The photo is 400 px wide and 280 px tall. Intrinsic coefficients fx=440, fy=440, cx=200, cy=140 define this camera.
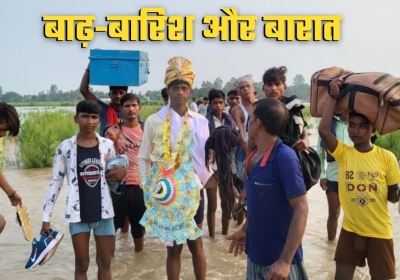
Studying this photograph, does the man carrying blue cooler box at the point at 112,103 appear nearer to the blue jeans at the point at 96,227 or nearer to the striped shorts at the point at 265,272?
the blue jeans at the point at 96,227

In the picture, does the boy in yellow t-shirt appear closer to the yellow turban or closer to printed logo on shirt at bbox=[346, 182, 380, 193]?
printed logo on shirt at bbox=[346, 182, 380, 193]

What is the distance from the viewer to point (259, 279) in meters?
2.59

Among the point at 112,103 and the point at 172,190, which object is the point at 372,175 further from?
the point at 112,103

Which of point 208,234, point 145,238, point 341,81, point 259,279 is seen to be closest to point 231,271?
point 208,234

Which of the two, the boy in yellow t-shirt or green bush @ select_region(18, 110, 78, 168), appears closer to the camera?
the boy in yellow t-shirt

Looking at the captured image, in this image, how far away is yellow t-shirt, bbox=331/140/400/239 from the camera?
3.16 metres

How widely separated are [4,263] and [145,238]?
5.44ft

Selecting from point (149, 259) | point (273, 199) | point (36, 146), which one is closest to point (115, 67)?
point (149, 259)

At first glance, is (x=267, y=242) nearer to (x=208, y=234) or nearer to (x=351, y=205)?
(x=351, y=205)

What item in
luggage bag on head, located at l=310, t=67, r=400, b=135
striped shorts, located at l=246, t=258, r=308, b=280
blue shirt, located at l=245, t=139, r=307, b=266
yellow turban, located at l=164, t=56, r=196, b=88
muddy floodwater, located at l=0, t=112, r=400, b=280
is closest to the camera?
blue shirt, located at l=245, t=139, r=307, b=266

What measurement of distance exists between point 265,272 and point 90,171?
1.65 m

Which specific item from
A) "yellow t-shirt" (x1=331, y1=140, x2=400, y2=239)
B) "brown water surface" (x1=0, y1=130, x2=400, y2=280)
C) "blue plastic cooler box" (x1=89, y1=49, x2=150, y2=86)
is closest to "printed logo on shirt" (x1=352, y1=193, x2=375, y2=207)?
"yellow t-shirt" (x1=331, y1=140, x2=400, y2=239)

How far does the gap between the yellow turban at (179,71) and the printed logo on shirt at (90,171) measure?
874 mm

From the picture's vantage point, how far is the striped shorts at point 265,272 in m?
2.49
